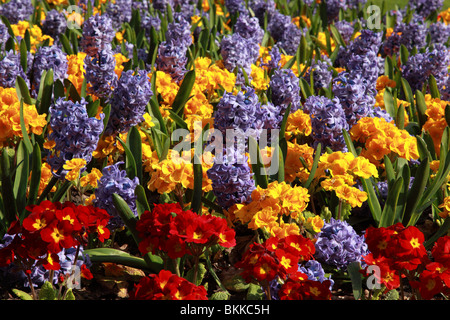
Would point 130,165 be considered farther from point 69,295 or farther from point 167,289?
point 167,289

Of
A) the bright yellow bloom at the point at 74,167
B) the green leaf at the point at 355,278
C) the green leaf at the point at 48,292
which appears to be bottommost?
the green leaf at the point at 355,278

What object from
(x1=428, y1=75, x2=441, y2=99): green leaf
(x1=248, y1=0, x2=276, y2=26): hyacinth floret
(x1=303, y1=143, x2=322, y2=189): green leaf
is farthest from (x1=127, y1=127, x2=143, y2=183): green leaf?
(x1=248, y1=0, x2=276, y2=26): hyacinth floret

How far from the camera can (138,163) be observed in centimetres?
255

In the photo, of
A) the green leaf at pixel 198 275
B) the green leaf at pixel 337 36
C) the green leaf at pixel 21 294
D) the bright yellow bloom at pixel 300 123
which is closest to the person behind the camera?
the green leaf at pixel 21 294

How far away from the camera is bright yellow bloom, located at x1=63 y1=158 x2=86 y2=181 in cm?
222

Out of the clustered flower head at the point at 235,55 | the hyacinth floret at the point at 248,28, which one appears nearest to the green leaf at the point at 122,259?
the clustered flower head at the point at 235,55

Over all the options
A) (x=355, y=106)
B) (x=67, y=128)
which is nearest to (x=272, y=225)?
(x=67, y=128)

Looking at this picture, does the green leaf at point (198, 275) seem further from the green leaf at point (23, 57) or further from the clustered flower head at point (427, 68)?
the clustered flower head at point (427, 68)

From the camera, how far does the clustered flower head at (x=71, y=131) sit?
227 cm

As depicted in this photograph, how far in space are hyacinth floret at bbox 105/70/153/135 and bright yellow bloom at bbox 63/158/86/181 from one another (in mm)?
546

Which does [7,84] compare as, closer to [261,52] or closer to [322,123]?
[322,123]

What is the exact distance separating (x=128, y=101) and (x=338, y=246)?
1.25 m

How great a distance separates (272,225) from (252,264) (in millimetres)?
337

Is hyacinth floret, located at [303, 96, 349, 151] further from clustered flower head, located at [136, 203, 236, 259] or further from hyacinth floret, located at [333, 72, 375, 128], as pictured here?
clustered flower head, located at [136, 203, 236, 259]
